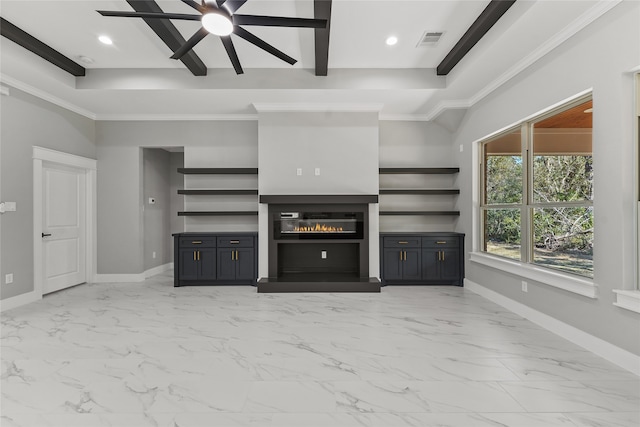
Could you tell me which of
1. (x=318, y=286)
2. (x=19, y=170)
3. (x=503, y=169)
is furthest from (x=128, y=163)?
(x=503, y=169)

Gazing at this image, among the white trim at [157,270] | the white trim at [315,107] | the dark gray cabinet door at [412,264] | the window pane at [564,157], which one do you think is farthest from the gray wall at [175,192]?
the window pane at [564,157]

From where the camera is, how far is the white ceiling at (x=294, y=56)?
113 inches

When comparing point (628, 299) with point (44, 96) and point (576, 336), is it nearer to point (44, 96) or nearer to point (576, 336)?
point (576, 336)

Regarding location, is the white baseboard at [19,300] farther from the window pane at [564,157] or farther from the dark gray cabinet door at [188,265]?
the window pane at [564,157]

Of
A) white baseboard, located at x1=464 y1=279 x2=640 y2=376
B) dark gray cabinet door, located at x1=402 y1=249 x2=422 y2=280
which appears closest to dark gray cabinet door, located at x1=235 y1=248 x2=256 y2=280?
dark gray cabinet door, located at x1=402 y1=249 x2=422 y2=280

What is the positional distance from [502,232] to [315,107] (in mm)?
3117

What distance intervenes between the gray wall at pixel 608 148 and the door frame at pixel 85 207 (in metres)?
6.09

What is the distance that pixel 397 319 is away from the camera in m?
3.45

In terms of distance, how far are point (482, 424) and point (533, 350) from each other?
128 centimetres

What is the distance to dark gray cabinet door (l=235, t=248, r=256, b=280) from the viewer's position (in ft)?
16.3

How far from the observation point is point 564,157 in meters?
3.09

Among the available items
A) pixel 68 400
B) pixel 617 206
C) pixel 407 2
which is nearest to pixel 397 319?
pixel 617 206

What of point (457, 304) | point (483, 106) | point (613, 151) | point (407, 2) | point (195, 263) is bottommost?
point (457, 304)

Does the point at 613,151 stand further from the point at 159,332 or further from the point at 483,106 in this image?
the point at 159,332
